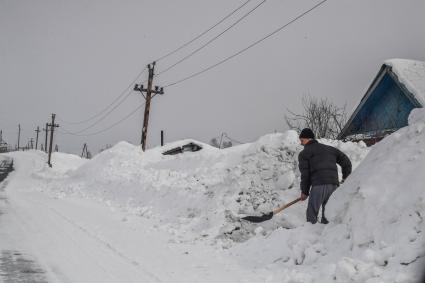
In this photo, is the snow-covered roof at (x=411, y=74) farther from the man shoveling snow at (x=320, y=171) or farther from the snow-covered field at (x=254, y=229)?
the man shoveling snow at (x=320, y=171)

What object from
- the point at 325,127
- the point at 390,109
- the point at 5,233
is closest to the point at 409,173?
the point at 5,233

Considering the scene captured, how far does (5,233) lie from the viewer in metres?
8.30

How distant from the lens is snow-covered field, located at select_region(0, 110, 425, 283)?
479 cm

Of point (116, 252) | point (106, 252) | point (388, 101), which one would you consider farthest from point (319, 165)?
point (388, 101)

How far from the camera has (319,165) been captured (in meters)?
6.84

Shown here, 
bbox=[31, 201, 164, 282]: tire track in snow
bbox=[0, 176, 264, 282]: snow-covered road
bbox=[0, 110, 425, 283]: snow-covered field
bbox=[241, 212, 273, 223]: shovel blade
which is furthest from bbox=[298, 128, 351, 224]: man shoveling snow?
bbox=[31, 201, 164, 282]: tire track in snow

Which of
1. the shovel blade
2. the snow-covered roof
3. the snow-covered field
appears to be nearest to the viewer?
the snow-covered field

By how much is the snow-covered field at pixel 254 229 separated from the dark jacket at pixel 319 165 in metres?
0.51

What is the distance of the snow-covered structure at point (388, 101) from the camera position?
12445mm

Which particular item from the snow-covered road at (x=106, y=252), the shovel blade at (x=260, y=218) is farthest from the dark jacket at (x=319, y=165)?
the snow-covered road at (x=106, y=252)

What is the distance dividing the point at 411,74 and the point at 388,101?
1724 mm

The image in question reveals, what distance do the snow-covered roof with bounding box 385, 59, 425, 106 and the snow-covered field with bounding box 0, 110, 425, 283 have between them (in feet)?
9.03

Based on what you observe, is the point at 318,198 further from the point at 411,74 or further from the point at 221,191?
the point at 411,74

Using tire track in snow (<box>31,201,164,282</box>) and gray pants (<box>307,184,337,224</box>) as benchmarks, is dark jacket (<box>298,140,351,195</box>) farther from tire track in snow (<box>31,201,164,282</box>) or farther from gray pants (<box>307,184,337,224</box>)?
tire track in snow (<box>31,201,164,282</box>)
